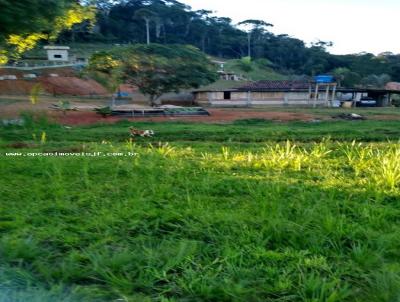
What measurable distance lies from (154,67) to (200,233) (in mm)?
30255

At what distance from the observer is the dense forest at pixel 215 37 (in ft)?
249

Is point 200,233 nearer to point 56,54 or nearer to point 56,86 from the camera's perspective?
point 56,86

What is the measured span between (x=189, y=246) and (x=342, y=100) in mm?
50433

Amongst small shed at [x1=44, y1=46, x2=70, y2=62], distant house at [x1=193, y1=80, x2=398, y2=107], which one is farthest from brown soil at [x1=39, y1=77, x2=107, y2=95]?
distant house at [x1=193, y1=80, x2=398, y2=107]

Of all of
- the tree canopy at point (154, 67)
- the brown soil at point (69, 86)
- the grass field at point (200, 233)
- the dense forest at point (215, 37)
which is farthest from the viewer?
the dense forest at point (215, 37)

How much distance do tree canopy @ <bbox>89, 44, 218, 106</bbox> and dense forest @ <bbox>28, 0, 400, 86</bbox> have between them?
38.0 m

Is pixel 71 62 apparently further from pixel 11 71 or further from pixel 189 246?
pixel 189 246

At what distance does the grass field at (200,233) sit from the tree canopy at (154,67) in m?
26.5

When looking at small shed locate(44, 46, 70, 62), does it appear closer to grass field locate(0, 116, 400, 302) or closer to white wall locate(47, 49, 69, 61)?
white wall locate(47, 49, 69, 61)

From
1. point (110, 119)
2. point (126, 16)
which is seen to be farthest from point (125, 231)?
point (126, 16)

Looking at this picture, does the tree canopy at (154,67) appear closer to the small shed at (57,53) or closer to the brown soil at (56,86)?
the brown soil at (56,86)

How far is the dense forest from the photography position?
249ft

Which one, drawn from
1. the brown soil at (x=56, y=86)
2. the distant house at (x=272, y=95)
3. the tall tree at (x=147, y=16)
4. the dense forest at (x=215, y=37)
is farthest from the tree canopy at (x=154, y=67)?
the tall tree at (x=147, y=16)

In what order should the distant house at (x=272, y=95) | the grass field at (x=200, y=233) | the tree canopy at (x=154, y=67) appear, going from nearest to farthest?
the grass field at (x=200, y=233) → the tree canopy at (x=154, y=67) → the distant house at (x=272, y=95)
